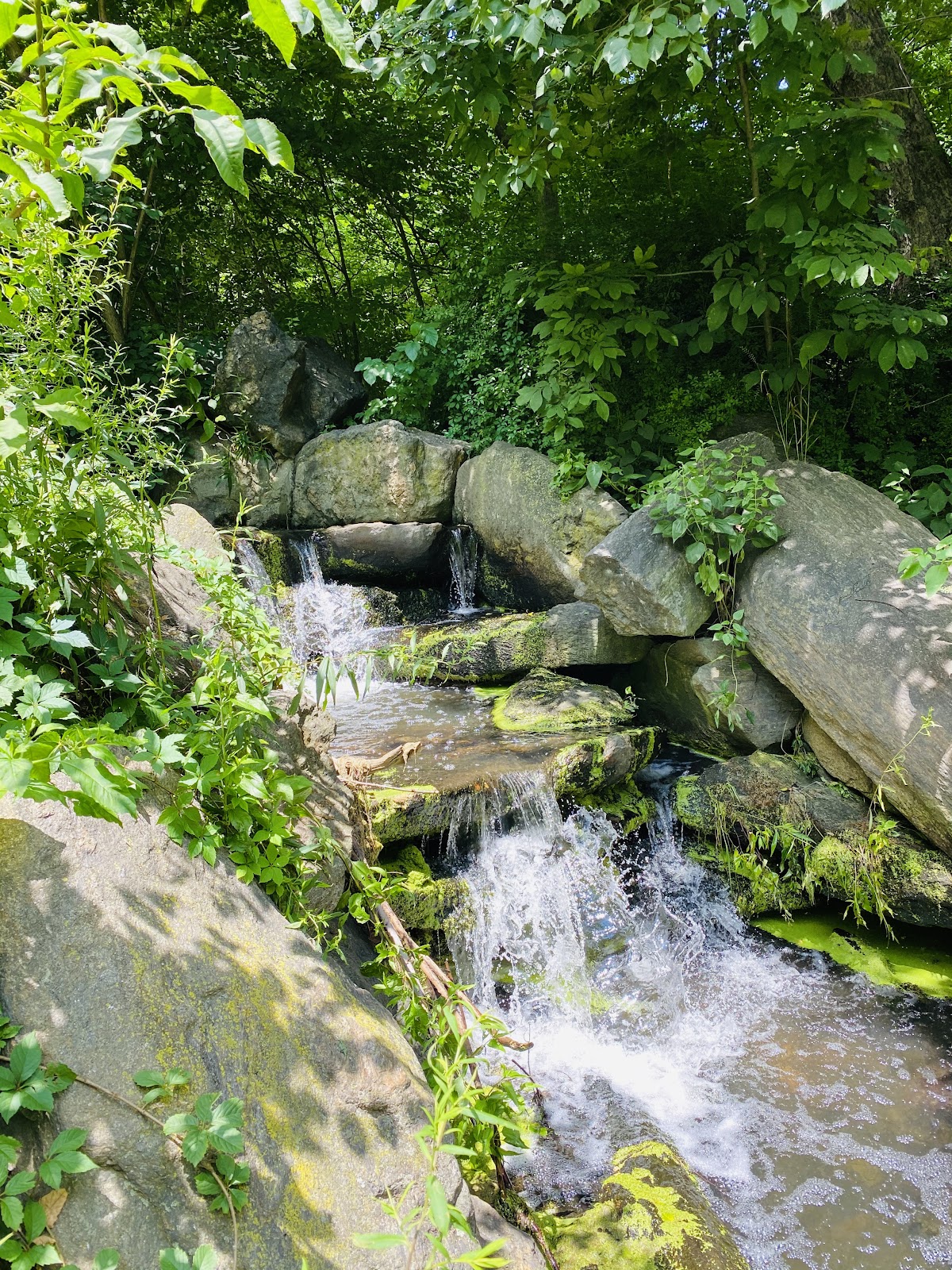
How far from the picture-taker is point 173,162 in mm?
8453

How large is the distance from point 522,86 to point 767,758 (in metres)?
4.44

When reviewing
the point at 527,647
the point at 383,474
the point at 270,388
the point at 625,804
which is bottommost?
the point at 625,804

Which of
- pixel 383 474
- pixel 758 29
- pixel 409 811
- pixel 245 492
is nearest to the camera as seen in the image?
pixel 758 29

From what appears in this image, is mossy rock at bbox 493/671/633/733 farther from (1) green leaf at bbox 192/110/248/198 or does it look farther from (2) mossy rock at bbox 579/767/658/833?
(1) green leaf at bbox 192/110/248/198

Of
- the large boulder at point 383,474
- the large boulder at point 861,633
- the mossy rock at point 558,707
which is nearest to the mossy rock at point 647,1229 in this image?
the large boulder at point 861,633

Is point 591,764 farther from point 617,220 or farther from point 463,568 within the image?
point 617,220

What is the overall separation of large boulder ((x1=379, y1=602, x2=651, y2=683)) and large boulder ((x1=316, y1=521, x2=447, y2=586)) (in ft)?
4.92

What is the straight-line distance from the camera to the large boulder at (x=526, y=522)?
6.05m

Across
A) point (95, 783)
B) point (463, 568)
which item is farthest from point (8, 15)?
point (463, 568)

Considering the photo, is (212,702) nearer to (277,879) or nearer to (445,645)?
(277,879)

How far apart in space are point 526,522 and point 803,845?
3.28 metres

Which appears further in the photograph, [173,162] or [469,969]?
[173,162]

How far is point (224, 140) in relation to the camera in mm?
1039

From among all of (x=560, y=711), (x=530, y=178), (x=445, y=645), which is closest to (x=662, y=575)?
(x=560, y=711)
